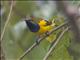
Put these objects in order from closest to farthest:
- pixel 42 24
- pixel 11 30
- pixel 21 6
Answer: pixel 42 24 < pixel 11 30 < pixel 21 6

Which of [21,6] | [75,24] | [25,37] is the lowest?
[25,37]

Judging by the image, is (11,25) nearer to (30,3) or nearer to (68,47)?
(30,3)

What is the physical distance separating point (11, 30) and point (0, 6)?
0.49 feet

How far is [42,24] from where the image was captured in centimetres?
95

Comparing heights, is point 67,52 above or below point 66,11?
below

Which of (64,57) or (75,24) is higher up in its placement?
(75,24)

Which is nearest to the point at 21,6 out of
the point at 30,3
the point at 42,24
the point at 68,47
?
the point at 30,3

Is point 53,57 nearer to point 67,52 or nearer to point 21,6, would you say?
point 67,52

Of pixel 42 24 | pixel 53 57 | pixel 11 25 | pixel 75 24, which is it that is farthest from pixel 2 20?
pixel 75 24

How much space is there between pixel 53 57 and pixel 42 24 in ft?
0.86

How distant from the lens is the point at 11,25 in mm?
1228

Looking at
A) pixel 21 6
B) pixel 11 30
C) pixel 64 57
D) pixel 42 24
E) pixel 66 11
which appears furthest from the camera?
pixel 21 6

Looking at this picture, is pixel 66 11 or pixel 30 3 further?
pixel 30 3

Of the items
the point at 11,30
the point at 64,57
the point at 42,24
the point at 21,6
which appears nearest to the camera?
the point at 64,57
